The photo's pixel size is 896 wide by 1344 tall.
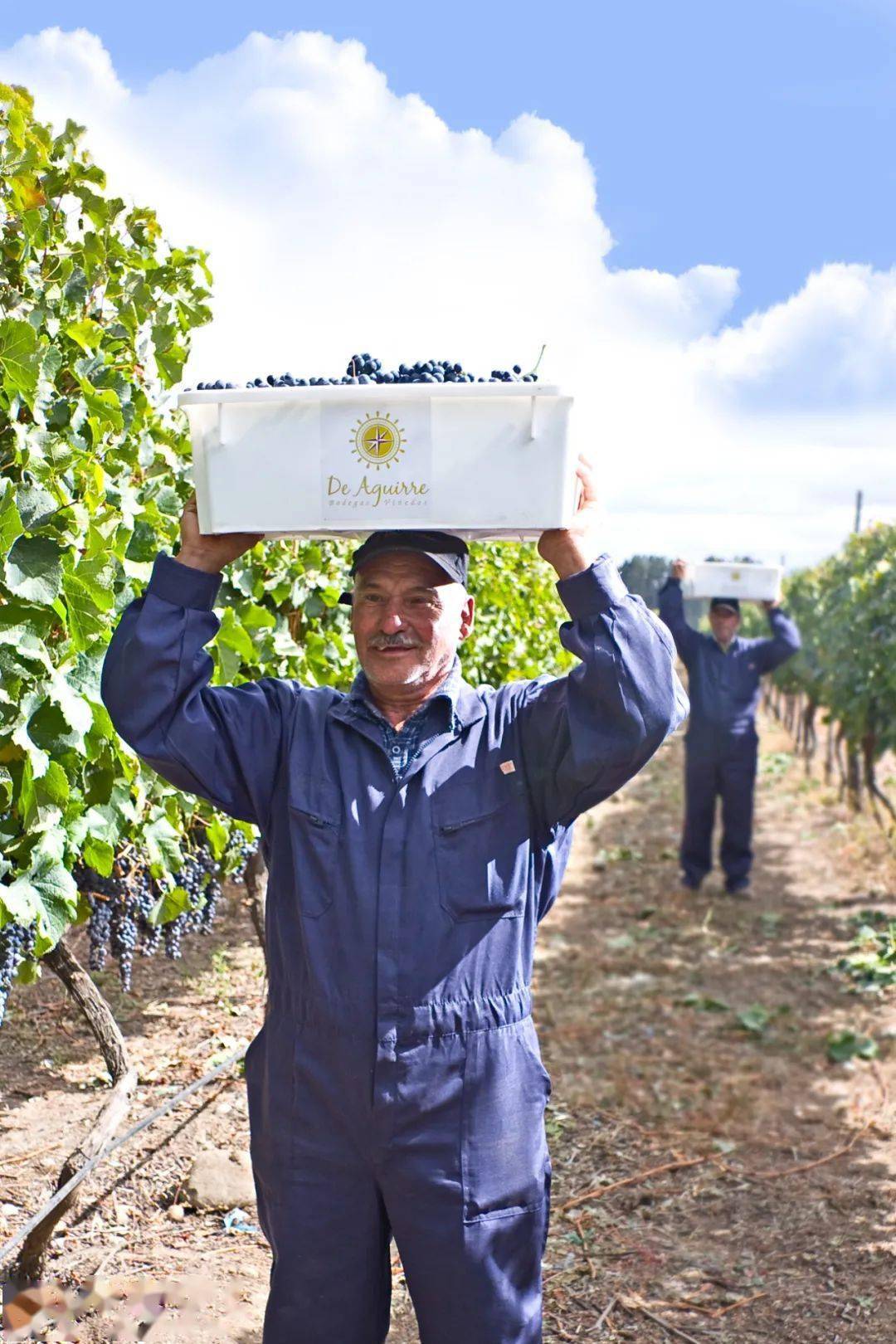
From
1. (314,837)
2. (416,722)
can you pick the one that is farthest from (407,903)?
(416,722)

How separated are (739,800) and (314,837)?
6.17 metres

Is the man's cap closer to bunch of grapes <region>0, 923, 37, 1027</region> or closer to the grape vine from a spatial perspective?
the grape vine

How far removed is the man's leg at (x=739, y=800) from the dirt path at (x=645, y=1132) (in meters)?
0.53

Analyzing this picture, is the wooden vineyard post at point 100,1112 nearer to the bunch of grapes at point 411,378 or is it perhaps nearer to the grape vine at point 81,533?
the grape vine at point 81,533

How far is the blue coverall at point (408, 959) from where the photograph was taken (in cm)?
201

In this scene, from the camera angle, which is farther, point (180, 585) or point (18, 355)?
point (18, 355)

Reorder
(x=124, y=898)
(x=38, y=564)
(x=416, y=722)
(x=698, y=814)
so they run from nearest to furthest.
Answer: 1. (x=416, y=722)
2. (x=38, y=564)
3. (x=124, y=898)
4. (x=698, y=814)

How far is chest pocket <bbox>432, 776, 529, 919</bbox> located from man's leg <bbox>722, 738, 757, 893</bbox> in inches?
235

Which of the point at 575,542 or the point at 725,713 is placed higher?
the point at 575,542

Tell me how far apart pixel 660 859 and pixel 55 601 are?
25.2ft

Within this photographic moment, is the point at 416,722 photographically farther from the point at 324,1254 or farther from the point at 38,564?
the point at 324,1254

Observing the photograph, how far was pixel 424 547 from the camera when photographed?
2.14 meters

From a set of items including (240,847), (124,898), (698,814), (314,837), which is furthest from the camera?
(698,814)

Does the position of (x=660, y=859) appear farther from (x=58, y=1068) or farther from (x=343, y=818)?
(x=343, y=818)
